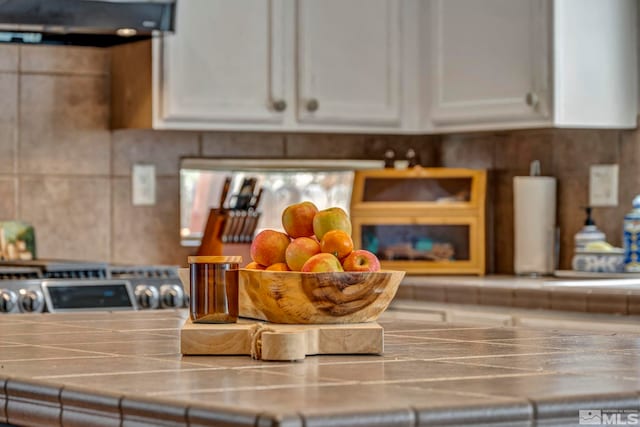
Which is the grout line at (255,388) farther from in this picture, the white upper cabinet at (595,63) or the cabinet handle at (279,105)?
the cabinet handle at (279,105)

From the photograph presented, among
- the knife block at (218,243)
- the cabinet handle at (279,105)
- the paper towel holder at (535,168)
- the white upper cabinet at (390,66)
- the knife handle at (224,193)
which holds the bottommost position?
the knife block at (218,243)

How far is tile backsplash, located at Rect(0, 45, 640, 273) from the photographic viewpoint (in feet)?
14.2

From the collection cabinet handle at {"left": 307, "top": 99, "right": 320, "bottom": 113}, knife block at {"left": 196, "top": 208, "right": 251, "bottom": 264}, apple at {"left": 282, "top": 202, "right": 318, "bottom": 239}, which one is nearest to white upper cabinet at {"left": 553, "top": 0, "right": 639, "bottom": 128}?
cabinet handle at {"left": 307, "top": 99, "right": 320, "bottom": 113}

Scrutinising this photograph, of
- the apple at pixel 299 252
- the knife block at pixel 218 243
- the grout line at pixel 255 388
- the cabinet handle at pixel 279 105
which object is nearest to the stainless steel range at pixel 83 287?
→ the knife block at pixel 218 243

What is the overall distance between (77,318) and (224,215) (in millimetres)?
1827

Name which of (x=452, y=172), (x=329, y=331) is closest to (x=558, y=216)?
(x=452, y=172)

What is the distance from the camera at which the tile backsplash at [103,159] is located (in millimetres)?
4320

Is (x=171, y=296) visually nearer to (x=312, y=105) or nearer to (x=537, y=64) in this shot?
(x=312, y=105)

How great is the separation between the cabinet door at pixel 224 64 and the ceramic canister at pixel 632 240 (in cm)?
129

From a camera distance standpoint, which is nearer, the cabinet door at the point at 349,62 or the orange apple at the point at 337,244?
the orange apple at the point at 337,244

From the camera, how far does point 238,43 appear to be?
422cm

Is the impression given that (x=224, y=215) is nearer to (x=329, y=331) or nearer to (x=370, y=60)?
(x=370, y=60)

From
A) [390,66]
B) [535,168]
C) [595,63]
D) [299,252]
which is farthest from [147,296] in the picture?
[299,252]

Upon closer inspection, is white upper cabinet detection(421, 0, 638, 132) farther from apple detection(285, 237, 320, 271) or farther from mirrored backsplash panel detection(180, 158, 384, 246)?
apple detection(285, 237, 320, 271)
